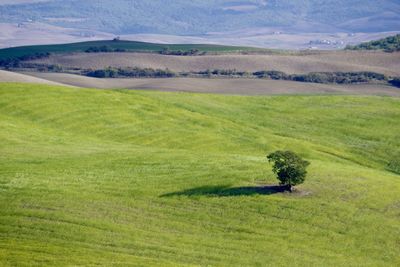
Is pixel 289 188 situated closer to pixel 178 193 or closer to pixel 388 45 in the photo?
pixel 178 193

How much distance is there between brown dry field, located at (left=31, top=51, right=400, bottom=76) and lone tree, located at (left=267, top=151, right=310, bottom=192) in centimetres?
9037

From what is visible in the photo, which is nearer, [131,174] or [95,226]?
[95,226]

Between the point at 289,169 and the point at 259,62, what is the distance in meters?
107

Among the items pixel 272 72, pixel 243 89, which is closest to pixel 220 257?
pixel 243 89

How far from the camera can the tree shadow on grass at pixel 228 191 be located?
4944 cm

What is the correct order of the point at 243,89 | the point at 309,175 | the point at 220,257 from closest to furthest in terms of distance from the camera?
the point at 220,257 < the point at 309,175 < the point at 243,89

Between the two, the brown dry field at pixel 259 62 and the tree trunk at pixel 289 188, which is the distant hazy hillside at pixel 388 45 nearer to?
the brown dry field at pixel 259 62

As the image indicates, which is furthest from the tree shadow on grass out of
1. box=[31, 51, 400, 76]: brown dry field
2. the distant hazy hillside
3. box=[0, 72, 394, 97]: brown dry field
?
the distant hazy hillside

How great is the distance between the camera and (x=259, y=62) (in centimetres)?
15575

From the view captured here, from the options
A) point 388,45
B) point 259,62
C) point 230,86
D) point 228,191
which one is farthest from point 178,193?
point 388,45

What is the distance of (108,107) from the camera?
8294 centimetres

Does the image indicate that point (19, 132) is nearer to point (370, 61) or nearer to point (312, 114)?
point (312, 114)

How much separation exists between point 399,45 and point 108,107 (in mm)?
102505

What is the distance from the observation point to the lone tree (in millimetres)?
49781
